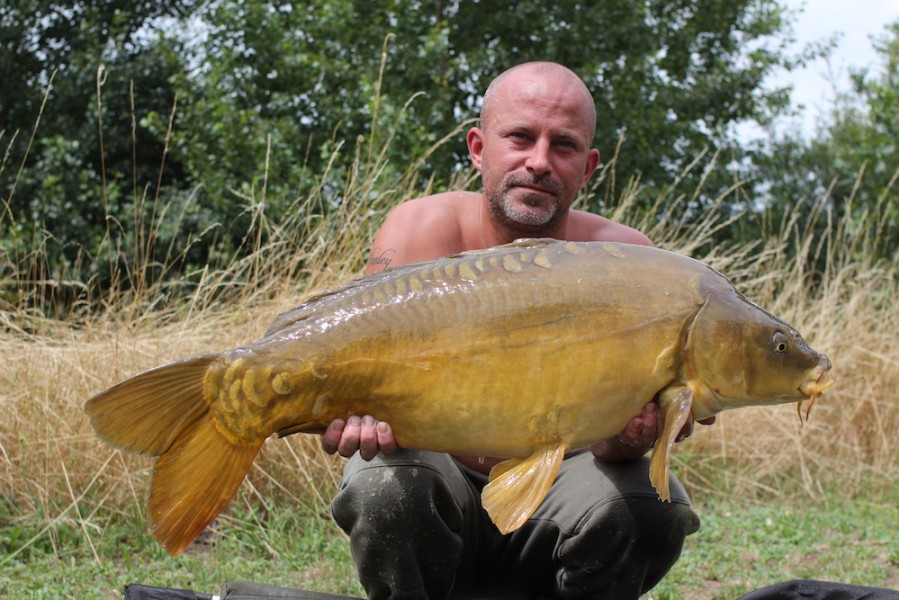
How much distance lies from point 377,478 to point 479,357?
50 cm

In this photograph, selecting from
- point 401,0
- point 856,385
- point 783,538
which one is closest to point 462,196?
point 783,538

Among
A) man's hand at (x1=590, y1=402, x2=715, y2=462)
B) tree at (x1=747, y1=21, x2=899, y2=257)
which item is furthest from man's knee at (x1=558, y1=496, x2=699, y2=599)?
tree at (x1=747, y1=21, x2=899, y2=257)

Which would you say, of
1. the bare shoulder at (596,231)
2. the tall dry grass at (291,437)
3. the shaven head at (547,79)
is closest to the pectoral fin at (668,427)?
the shaven head at (547,79)

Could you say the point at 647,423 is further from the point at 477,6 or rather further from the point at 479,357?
the point at 477,6

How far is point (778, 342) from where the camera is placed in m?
1.90

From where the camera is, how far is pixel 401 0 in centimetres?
855

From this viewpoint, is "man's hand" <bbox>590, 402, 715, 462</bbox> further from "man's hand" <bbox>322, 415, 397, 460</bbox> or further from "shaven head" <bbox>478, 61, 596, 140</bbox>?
"shaven head" <bbox>478, 61, 596, 140</bbox>

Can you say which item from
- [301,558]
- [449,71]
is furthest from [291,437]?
[449,71]

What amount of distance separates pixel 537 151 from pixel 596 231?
0.43 meters

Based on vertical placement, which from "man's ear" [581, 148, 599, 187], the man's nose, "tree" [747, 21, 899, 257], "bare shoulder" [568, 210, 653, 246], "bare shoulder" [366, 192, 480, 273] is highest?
the man's nose

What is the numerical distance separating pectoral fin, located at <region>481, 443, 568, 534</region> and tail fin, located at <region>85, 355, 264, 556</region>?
44 cm

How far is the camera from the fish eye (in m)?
1.90

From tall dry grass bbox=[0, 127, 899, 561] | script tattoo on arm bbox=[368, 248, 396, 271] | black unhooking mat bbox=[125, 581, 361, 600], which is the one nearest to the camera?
black unhooking mat bbox=[125, 581, 361, 600]

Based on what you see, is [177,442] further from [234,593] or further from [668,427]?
[668,427]
